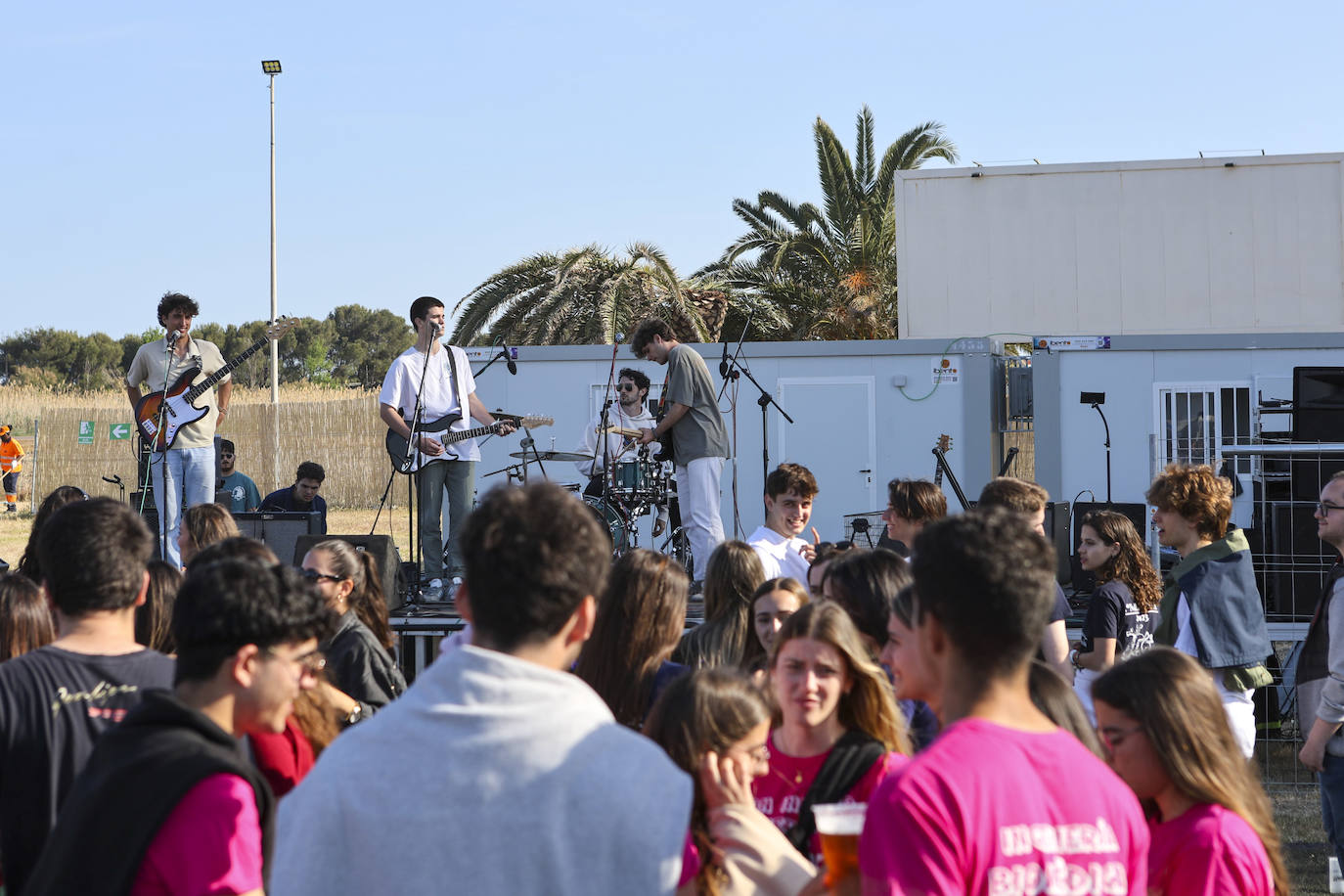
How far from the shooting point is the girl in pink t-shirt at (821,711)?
301 centimetres

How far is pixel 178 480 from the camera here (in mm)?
9469

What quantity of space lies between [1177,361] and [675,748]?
11.9 metres

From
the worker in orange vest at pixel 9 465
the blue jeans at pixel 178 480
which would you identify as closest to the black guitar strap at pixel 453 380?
the blue jeans at pixel 178 480

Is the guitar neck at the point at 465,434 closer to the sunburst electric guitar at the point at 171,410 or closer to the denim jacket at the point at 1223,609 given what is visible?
the sunburst electric guitar at the point at 171,410

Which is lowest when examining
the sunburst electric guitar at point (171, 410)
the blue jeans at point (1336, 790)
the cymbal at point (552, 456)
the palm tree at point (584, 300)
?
the blue jeans at point (1336, 790)

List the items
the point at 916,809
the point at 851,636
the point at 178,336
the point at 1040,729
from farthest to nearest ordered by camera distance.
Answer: the point at 178,336
the point at 851,636
the point at 1040,729
the point at 916,809

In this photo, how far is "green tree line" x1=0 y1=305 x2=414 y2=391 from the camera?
55.6 metres

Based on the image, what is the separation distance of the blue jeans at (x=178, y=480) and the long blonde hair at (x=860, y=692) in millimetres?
7224

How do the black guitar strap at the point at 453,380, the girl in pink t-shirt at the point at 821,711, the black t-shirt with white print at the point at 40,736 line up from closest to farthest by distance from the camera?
1. the black t-shirt with white print at the point at 40,736
2. the girl in pink t-shirt at the point at 821,711
3. the black guitar strap at the point at 453,380

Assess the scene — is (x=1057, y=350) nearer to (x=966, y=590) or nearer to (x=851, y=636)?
(x=851, y=636)

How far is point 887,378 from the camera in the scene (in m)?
13.8

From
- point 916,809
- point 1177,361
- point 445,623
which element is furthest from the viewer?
point 1177,361

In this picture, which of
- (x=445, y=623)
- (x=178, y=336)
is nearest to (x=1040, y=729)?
(x=445, y=623)

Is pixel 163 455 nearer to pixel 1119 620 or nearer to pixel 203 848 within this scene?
pixel 1119 620
